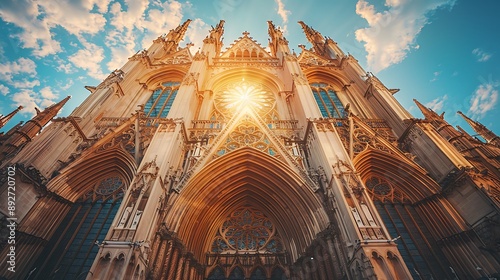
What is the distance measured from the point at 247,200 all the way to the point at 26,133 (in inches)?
395

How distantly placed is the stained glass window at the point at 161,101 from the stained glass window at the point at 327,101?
980 centimetres

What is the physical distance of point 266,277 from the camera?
813cm

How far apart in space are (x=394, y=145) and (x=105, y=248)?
444 inches

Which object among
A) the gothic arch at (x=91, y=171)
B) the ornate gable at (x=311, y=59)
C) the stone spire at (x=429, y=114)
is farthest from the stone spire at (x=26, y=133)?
the stone spire at (x=429, y=114)

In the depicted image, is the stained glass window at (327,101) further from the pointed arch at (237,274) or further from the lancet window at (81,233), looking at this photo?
the lancet window at (81,233)

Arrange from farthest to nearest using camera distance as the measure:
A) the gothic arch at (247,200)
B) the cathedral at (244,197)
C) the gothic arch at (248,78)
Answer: the gothic arch at (248,78) < the gothic arch at (247,200) < the cathedral at (244,197)

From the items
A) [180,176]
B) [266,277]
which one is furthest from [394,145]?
[180,176]

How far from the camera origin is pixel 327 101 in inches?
627

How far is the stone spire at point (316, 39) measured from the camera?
888 inches

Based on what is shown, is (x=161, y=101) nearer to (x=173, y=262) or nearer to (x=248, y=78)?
(x=248, y=78)

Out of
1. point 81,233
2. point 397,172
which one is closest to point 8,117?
point 81,233

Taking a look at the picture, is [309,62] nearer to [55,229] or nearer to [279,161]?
[279,161]

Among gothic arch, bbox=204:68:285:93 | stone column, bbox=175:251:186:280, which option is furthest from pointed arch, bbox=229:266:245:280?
gothic arch, bbox=204:68:285:93

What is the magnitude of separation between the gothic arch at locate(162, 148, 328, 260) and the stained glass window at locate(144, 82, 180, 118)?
6849 mm
